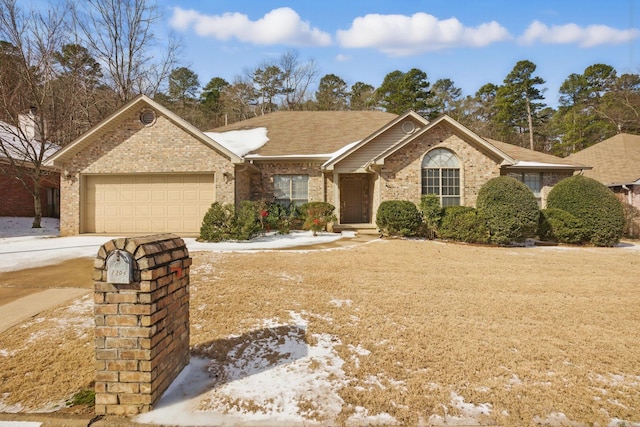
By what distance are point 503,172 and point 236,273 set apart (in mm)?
13279

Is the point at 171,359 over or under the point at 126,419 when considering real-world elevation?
over

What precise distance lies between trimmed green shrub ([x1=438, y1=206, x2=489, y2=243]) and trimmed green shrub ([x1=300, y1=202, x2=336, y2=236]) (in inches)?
168

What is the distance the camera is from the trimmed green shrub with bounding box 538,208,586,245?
11117 millimetres

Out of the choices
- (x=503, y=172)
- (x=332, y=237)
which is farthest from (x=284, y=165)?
(x=503, y=172)

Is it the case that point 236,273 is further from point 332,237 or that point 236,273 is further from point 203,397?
point 332,237

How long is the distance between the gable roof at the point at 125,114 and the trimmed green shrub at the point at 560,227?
37.2 ft

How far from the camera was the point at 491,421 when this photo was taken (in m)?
2.32

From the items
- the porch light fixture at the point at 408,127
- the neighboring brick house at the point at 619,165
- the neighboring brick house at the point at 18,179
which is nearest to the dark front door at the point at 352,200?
the porch light fixture at the point at 408,127

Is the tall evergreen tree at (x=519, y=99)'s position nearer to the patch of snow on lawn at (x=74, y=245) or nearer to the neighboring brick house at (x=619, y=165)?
the neighboring brick house at (x=619, y=165)

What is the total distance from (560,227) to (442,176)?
4.47m

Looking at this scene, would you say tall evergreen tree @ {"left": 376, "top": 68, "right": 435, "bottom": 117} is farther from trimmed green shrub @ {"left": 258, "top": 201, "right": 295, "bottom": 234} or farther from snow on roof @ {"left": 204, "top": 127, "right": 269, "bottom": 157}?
trimmed green shrub @ {"left": 258, "top": 201, "right": 295, "bottom": 234}

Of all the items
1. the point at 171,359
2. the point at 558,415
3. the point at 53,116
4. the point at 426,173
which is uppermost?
the point at 53,116

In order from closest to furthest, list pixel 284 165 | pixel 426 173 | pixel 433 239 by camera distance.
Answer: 1. pixel 433 239
2. pixel 426 173
3. pixel 284 165

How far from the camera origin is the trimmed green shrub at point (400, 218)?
458 inches
